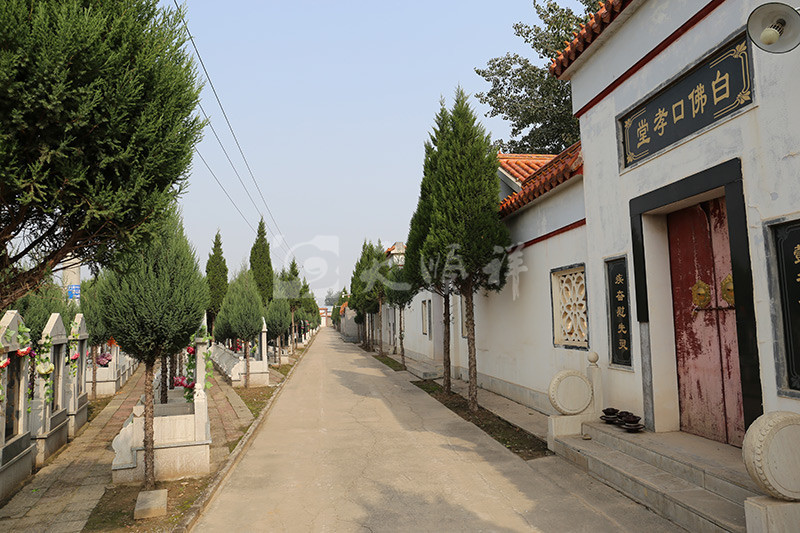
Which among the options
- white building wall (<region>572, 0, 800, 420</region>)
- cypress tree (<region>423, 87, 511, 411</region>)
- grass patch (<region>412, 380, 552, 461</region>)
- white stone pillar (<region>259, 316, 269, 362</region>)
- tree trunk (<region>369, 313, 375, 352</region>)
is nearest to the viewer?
white building wall (<region>572, 0, 800, 420</region>)

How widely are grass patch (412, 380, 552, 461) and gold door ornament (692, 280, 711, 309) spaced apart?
128 inches

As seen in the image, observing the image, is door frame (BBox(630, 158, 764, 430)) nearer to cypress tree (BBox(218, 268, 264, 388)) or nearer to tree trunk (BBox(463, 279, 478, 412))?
tree trunk (BBox(463, 279, 478, 412))

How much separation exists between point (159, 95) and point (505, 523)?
18.3ft

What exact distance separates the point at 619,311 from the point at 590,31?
439 cm

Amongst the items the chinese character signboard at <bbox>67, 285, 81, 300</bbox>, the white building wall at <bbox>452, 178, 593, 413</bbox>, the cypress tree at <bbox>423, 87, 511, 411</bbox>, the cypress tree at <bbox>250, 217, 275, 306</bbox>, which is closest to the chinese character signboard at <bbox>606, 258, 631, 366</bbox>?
the white building wall at <bbox>452, 178, 593, 413</bbox>

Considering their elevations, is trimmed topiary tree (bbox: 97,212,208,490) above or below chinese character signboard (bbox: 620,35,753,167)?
below

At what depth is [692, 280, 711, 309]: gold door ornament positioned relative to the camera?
6.50 meters

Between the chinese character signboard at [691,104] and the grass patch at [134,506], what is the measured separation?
24.9 feet

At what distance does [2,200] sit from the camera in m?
4.12

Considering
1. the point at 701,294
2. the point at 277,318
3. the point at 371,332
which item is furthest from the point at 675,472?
the point at 371,332

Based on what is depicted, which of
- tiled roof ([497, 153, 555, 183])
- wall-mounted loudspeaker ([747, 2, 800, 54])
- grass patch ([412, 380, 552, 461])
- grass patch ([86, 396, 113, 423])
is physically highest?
tiled roof ([497, 153, 555, 183])

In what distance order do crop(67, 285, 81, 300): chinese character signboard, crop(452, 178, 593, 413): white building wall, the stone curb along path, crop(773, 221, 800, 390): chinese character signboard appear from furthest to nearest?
1. crop(67, 285, 81, 300): chinese character signboard
2. crop(452, 178, 593, 413): white building wall
3. the stone curb along path
4. crop(773, 221, 800, 390): chinese character signboard

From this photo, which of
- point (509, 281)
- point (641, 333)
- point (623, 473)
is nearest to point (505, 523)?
point (623, 473)

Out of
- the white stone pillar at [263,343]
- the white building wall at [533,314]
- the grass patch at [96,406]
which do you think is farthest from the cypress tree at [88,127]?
the white stone pillar at [263,343]
